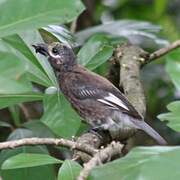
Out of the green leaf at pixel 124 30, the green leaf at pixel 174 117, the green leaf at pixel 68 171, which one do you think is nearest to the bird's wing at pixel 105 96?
the green leaf at pixel 124 30

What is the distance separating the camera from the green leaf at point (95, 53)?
7.91 feet

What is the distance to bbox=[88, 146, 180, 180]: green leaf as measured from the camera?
3.32 feet

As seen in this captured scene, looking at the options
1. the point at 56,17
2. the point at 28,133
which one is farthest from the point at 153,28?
the point at 56,17

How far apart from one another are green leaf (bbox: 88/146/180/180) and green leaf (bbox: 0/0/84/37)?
1.79ft

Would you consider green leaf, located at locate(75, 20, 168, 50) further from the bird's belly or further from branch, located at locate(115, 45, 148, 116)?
the bird's belly

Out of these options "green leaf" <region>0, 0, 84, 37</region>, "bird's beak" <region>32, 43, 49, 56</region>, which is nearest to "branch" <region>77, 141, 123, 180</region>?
"green leaf" <region>0, 0, 84, 37</region>

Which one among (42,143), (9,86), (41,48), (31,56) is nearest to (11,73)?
(9,86)

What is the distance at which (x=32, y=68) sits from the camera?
2.04 meters

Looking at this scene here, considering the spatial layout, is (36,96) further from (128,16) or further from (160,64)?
(128,16)

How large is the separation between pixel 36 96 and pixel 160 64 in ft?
A: 8.28

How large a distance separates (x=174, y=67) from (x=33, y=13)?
1.95ft

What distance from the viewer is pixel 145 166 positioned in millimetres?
1044

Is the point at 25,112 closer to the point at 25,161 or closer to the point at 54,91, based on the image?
the point at 54,91

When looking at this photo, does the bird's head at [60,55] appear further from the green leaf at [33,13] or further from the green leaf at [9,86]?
the green leaf at [9,86]
